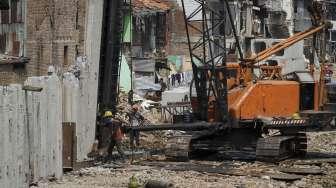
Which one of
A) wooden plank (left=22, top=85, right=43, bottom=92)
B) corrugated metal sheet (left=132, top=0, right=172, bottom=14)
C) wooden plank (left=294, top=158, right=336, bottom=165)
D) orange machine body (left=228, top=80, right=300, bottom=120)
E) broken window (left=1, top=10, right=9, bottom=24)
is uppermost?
corrugated metal sheet (left=132, top=0, right=172, bottom=14)

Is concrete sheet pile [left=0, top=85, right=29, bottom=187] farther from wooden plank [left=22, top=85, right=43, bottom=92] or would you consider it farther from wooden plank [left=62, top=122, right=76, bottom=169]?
wooden plank [left=62, top=122, right=76, bottom=169]

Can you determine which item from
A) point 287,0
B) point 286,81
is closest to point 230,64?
point 286,81

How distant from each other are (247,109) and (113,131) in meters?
3.71

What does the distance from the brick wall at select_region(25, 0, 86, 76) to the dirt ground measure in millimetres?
8369

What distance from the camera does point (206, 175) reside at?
1614cm

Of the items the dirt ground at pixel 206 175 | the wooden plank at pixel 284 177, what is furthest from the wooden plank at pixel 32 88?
the wooden plank at pixel 284 177

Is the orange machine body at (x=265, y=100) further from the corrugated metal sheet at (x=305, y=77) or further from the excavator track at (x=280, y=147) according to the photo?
the excavator track at (x=280, y=147)

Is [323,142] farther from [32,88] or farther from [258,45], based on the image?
[258,45]

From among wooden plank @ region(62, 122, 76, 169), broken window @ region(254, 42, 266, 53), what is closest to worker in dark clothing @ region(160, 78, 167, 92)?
broken window @ region(254, 42, 266, 53)

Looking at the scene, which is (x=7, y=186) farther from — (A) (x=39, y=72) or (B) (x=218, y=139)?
(A) (x=39, y=72)

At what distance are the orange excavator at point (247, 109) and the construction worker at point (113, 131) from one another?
853 millimetres

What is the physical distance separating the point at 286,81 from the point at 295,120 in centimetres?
131

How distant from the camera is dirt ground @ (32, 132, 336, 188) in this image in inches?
576

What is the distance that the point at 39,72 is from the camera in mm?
28500
